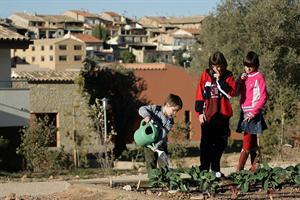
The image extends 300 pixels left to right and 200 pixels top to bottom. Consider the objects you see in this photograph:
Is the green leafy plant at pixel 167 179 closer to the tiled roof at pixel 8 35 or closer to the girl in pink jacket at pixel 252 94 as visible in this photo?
the girl in pink jacket at pixel 252 94

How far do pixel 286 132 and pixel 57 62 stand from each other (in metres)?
93.0

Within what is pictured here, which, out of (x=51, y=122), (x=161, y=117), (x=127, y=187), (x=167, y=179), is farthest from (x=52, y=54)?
(x=167, y=179)

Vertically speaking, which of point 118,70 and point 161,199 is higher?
point 118,70

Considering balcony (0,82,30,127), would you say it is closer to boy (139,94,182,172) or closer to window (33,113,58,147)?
window (33,113,58,147)

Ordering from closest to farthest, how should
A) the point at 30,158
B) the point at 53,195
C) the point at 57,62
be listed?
Answer: the point at 53,195, the point at 30,158, the point at 57,62

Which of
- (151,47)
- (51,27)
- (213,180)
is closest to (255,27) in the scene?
(213,180)

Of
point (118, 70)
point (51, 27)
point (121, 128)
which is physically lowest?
point (121, 128)

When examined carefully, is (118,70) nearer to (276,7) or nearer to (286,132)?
(276,7)

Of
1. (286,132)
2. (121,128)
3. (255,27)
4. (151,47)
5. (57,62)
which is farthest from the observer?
(151,47)

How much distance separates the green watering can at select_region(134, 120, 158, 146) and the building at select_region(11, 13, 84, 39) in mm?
154477

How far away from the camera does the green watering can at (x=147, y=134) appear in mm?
9188

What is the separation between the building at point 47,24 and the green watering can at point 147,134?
154477mm

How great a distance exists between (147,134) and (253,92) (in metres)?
1.67

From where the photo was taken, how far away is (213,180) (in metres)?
8.49
